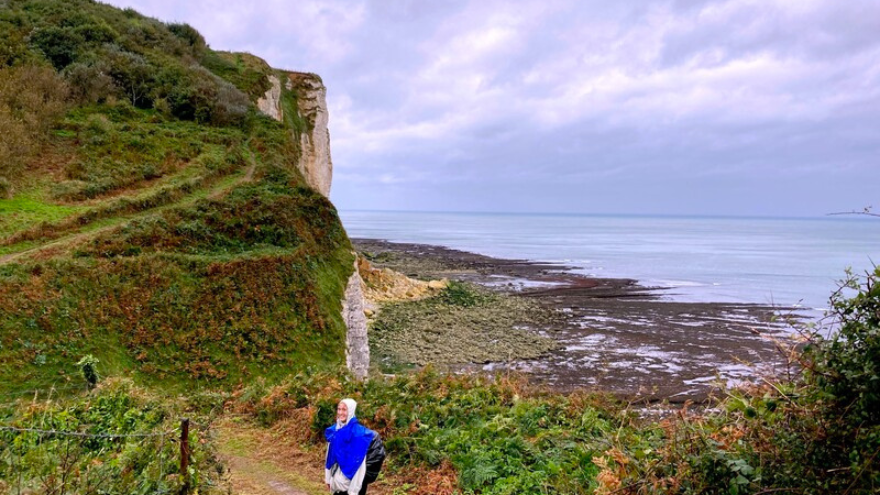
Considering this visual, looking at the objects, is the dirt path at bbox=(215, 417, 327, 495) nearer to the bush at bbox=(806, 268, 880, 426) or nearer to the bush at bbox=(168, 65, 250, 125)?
the bush at bbox=(806, 268, 880, 426)

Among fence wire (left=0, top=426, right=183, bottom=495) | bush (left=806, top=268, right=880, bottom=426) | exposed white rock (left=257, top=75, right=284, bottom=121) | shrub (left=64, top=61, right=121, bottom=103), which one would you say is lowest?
fence wire (left=0, top=426, right=183, bottom=495)

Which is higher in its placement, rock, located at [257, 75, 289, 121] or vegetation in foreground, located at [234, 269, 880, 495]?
rock, located at [257, 75, 289, 121]

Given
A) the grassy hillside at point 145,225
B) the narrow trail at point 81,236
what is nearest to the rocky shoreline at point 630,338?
the grassy hillside at point 145,225

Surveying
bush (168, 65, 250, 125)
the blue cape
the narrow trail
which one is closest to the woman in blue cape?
the blue cape

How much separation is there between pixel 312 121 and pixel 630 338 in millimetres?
31033

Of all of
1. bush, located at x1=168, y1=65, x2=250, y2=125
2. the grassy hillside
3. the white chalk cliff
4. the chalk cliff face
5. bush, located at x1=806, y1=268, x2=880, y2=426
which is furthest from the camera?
the chalk cliff face

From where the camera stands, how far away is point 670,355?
31000 mm

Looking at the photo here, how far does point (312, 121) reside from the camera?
4956 cm

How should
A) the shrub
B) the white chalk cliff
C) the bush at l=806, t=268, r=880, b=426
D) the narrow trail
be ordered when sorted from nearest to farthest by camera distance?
the bush at l=806, t=268, r=880, b=426 < the narrow trail < the shrub < the white chalk cliff

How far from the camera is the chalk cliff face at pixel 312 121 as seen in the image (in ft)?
152

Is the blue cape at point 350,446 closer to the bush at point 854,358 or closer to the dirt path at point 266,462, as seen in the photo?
the dirt path at point 266,462

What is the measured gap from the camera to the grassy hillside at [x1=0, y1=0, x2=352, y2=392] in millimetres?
16156

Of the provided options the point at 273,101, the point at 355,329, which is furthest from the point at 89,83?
the point at 355,329

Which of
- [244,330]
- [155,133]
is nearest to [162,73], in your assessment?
[155,133]
